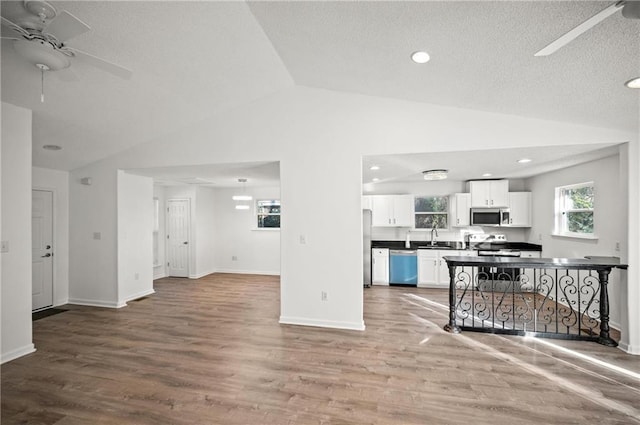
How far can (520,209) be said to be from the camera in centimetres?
625

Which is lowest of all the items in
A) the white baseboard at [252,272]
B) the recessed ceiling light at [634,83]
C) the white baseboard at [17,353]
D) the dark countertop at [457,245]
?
the white baseboard at [252,272]

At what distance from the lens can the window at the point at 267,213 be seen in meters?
7.91

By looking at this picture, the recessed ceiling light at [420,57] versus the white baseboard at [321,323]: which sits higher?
the recessed ceiling light at [420,57]

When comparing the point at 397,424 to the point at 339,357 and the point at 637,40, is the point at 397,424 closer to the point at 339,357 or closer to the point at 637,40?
the point at 339,357

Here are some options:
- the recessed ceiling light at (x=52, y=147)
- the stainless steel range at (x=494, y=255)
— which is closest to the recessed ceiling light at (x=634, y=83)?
the stainless steel range at (x=494, y=255)

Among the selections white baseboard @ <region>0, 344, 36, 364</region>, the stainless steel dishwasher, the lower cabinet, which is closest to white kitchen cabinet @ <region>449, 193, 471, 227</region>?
the lower cabinet

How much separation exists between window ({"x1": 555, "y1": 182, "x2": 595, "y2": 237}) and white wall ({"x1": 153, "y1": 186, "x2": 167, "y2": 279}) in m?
8.74

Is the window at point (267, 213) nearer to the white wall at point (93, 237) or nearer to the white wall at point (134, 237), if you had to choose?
the white wall at point (134, 237)

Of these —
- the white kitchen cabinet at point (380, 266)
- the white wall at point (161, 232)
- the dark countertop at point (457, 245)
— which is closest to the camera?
the dark countertop at point (457, 245)

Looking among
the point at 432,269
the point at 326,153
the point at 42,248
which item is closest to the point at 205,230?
the point at 42,248

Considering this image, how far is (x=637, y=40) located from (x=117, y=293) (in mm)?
6979

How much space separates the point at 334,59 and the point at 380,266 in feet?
15.2

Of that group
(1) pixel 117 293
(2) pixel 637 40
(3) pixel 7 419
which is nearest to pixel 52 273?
(1) pixel 117 293

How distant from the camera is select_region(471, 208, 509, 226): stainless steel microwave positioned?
20.6ft
